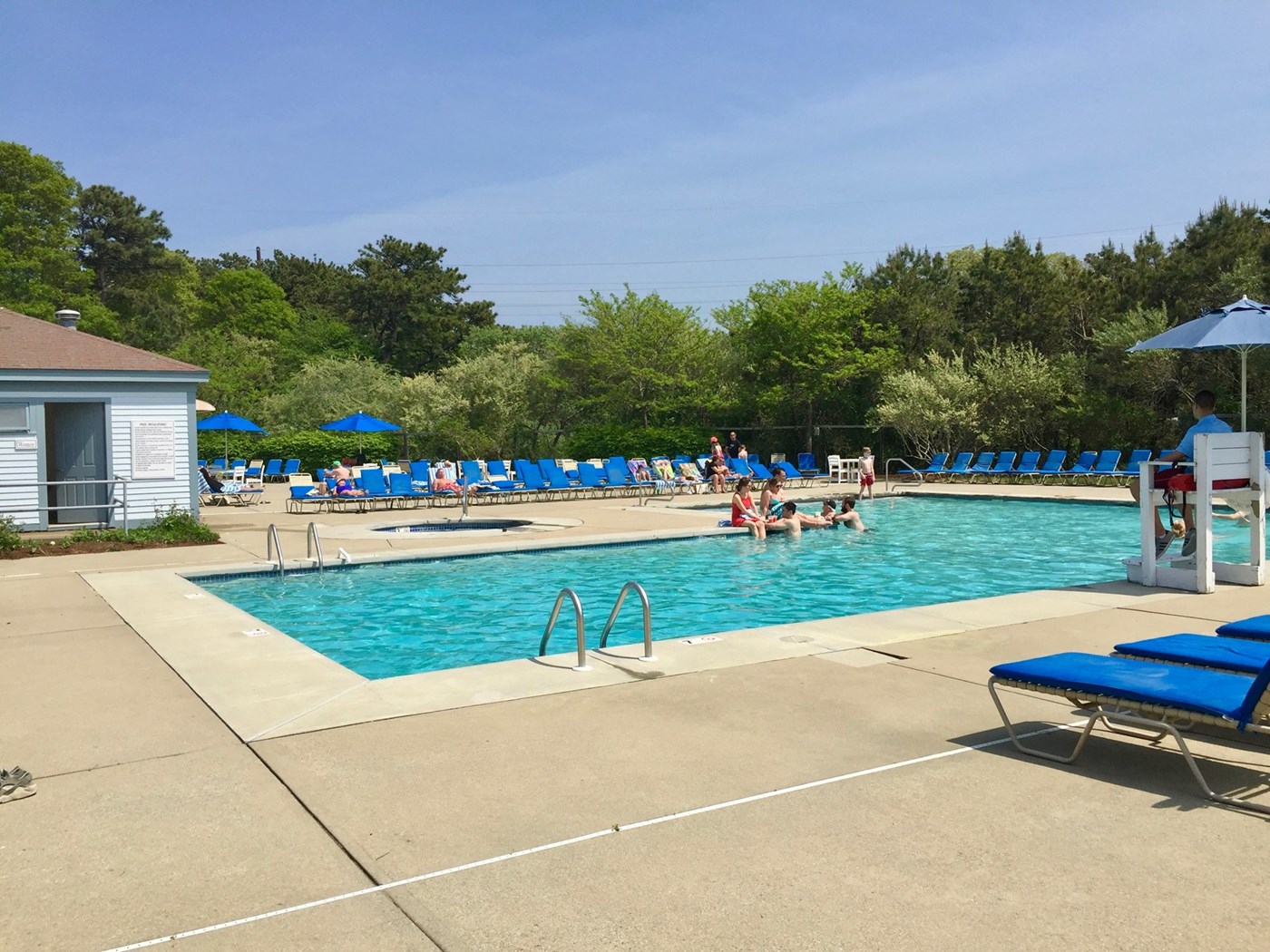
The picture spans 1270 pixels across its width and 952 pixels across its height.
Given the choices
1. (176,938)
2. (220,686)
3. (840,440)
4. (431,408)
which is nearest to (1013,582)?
(220,686)

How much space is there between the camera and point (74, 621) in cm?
838

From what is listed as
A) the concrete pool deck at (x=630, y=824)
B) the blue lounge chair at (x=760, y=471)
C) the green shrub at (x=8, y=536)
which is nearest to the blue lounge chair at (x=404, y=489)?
the green shrub at (x=8, y=536)

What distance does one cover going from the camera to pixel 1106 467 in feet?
80.3

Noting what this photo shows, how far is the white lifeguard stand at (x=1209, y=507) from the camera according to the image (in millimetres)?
8891

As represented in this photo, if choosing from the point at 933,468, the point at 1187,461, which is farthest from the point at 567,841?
the point at 933,468

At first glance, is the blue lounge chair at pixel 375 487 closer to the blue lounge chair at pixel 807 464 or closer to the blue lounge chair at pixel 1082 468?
the blue lounge chair at pixel 807 464

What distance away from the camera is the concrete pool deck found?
3049mm

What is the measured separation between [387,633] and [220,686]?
322 centimetres

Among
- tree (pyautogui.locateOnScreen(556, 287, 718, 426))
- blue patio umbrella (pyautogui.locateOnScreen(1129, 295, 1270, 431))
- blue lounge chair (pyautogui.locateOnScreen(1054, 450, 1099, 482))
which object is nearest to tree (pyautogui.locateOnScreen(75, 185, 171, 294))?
tree (pyautogui.locateOnScreen(556, 287, 718, 426))

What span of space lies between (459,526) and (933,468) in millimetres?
15421

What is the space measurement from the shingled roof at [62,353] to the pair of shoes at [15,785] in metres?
12.8

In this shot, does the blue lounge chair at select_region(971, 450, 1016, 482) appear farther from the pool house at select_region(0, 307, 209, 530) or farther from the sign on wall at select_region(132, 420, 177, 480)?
the sign on wall at select_region(132, 420, 177, 480)

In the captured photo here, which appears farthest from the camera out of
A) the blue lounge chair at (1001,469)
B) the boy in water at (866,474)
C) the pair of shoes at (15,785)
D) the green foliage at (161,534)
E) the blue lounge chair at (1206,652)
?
the blue lounge chair at (1001,469)

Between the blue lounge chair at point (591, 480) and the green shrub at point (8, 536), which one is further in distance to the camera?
the blue lounge chair at point (591, 480)
